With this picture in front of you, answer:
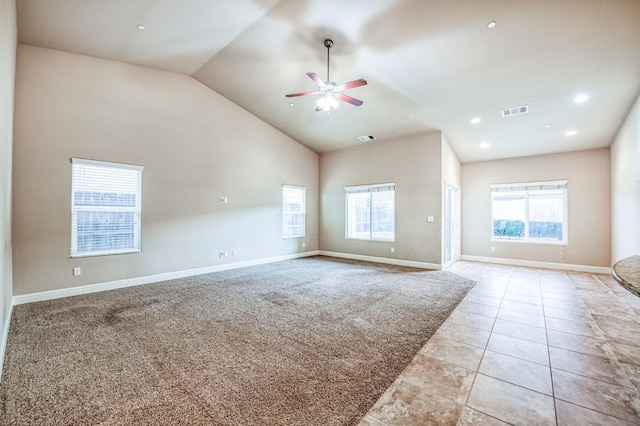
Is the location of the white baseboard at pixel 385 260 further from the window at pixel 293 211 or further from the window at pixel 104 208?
the window at pixel 104 208

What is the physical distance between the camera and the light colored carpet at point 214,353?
183cm

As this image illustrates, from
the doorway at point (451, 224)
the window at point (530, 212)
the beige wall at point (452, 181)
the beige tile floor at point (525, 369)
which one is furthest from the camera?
the doorway at point (451, 224)

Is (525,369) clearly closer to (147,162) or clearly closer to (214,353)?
(214,353)

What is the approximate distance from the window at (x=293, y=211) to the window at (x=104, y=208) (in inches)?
139

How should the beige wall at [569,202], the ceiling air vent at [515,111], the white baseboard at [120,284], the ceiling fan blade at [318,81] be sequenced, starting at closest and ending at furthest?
the ceiling fan blade at [318,81] → the white baseboard at [120,284] → the ceiling air vent at [515,111] → the beige wall at [569,202]

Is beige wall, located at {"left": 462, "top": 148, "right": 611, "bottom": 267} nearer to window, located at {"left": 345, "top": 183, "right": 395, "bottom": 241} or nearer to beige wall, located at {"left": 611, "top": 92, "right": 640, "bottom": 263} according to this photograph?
beige wall, located at {"left": 611, "top": 92, "right": 640, "bottom": 263}

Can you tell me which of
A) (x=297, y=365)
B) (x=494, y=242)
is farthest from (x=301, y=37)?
(x=494, y=242)

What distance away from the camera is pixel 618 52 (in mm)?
3547

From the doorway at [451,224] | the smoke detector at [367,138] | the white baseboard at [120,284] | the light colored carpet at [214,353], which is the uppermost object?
the smoke detector at [367,138]

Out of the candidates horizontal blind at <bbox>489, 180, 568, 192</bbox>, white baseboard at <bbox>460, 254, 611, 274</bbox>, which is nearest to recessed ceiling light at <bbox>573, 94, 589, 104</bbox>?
horizontal blind at <bbox>489, 180, 568, 192</bbox>

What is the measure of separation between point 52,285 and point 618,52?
8476 millimetres

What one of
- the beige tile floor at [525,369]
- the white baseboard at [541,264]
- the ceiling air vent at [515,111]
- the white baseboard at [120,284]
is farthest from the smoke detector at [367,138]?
the beige tile floor at [525,369]

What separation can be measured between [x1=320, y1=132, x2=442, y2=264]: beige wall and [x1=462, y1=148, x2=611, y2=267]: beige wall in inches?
79.6

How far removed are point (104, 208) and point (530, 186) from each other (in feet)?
30.2
